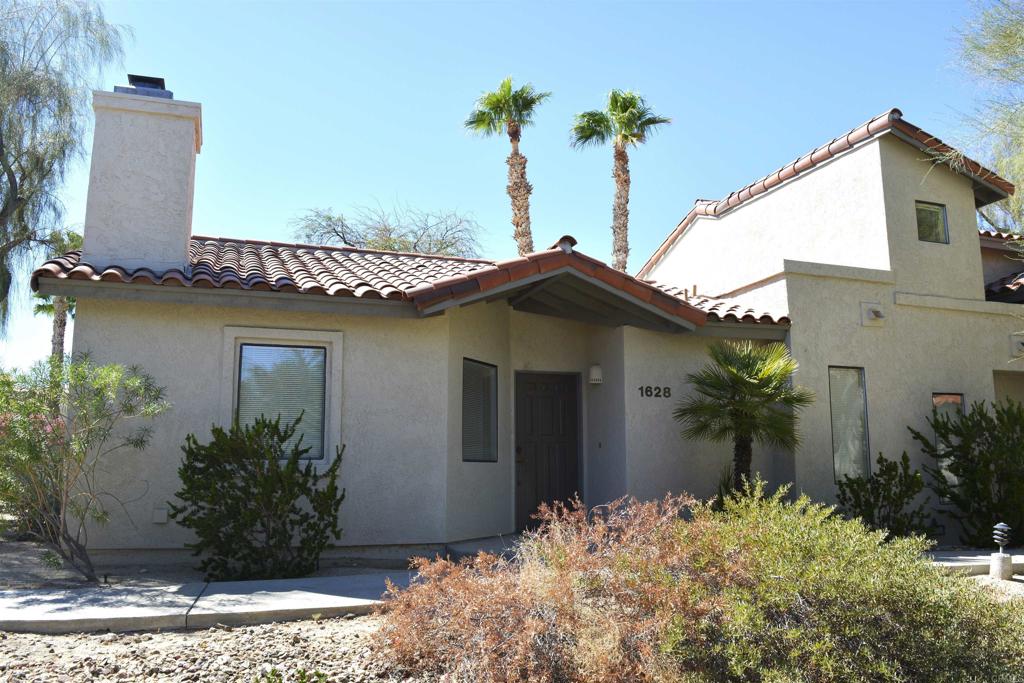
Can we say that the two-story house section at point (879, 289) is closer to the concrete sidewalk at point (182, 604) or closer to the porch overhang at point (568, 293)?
the porch overhang at point (568, 293)

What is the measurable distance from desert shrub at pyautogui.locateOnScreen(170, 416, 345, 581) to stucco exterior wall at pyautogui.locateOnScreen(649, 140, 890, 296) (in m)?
7.71

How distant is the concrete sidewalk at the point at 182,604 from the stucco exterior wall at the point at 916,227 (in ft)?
32.6

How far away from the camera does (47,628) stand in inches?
249

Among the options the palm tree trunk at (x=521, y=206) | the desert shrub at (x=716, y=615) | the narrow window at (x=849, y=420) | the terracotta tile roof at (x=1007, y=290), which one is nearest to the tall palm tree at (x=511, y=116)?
the palm tree trunk at (x=521, y=206)

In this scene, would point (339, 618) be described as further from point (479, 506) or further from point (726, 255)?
point (726, 255)

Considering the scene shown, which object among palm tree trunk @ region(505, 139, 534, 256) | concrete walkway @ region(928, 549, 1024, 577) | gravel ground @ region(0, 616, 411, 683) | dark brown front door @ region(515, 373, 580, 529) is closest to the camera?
gravel ground @ region(0, 616, 411, 683)

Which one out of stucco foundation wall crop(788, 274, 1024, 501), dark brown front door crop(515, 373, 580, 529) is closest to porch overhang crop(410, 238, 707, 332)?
dark brown front door crop(515, 373, 580, 529)

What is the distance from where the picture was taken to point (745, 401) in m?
10.8

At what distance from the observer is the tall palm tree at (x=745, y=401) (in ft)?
35.1

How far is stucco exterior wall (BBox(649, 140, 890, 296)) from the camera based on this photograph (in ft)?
44.8

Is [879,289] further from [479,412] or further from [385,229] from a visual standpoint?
[385,229]

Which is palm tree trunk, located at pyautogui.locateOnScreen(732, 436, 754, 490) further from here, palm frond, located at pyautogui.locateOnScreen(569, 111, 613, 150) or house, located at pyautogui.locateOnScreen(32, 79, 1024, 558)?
palm frond, located at pyautogui.locateOnScreen(569, 111, 613, 150)

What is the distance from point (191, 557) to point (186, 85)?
256 inches

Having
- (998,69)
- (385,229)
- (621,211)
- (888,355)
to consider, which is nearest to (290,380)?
(888,355)
